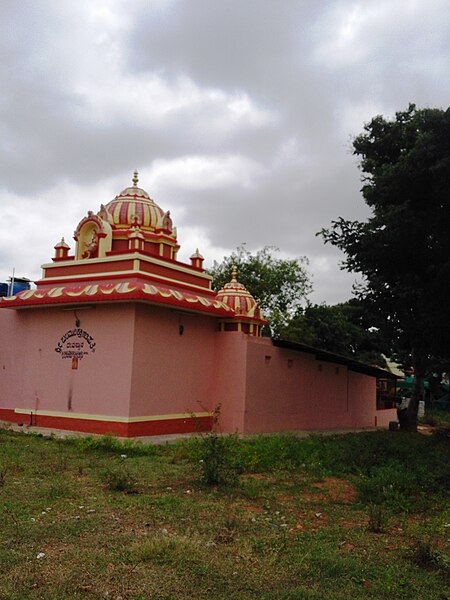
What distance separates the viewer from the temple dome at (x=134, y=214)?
16484 mm

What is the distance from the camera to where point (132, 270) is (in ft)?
46.8

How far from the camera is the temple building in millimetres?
13586

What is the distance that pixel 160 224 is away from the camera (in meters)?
16.4

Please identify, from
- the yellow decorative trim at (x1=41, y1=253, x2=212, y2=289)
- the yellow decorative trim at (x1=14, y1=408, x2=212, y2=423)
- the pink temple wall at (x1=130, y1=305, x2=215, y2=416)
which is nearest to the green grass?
the yellow decorative trim at (x1=14, y1=408, x2=212, y2=423)

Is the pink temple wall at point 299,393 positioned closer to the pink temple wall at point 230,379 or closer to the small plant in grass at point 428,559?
the pink temple wall at point 230,379

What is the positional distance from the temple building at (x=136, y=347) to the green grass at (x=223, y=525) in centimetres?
375

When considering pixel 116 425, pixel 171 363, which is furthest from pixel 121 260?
pixel 116 425

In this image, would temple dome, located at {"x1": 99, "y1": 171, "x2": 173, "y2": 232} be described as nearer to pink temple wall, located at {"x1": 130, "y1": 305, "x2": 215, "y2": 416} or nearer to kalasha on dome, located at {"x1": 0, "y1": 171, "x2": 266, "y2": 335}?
kalasha on dome, located at {"x1": 0, "y1": 171, "x2": 266, "y2": 335}

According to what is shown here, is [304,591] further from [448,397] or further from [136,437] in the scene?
[448,397]

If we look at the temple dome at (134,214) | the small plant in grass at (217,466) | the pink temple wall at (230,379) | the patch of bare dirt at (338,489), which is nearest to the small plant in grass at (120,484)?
the small plant in grass at (217,466)

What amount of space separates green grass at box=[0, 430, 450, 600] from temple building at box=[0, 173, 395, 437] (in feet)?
12.3

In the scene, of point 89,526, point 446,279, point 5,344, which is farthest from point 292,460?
point 5,344

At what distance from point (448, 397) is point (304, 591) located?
35.4 metres

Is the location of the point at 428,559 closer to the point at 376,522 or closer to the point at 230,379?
the point at 376,522
